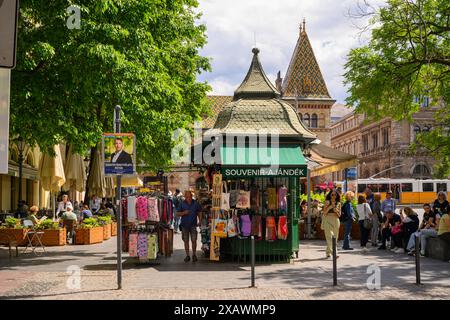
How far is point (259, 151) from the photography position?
13.8 m

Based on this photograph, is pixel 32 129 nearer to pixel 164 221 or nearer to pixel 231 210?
pixel 164 221

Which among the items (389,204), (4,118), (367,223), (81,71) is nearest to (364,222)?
(367,223)

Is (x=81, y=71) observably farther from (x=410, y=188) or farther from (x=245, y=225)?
(x=410, y=188)

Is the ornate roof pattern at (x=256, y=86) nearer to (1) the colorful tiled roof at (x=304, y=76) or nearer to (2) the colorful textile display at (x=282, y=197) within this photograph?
(2) the colorful textile display at (x=282, y=197)

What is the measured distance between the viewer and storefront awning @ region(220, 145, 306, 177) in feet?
43.3

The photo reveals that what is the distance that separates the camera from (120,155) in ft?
33.3

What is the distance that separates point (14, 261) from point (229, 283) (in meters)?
6.41

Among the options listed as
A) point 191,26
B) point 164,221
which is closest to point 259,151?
point 164,221

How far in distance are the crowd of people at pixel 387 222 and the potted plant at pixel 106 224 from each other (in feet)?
27.7

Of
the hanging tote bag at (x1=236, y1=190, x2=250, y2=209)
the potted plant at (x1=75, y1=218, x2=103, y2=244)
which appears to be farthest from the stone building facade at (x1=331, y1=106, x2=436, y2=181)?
the hanging tote bag at (x1=236, y1=190, x2=250, y2=209)

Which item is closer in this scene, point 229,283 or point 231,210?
point 229,283

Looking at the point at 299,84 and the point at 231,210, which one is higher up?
the point at 299,84

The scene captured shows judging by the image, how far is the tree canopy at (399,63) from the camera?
19.0 metres

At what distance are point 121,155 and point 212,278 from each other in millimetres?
3123
